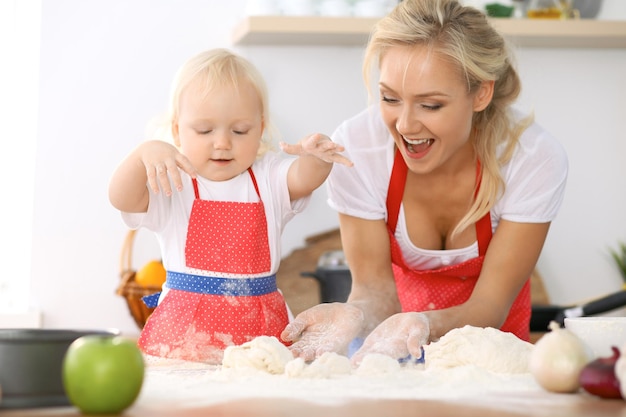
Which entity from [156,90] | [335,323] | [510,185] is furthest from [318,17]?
[335,323]

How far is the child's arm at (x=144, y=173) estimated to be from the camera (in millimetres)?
1588

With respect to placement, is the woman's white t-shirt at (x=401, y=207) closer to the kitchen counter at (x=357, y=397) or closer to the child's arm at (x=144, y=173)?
the child's arm at (x=144, y=173)

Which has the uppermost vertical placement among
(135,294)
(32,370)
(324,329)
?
(32,370)

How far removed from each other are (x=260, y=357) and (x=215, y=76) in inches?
30.2

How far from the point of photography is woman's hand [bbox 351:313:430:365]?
4.66ft

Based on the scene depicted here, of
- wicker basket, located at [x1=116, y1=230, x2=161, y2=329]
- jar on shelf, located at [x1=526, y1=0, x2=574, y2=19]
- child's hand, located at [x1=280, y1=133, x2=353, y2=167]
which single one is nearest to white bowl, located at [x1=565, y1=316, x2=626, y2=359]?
child's hand, located at [x1=280, y1=133, x2=353, y2=167]

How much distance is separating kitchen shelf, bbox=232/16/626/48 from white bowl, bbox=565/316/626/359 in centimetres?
192

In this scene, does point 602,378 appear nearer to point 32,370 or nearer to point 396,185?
point 32,370

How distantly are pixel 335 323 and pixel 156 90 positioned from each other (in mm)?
1832

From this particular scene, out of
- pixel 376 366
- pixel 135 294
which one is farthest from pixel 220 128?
pixel 135 294

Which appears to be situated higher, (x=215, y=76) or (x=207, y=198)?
(x=215, y=76)

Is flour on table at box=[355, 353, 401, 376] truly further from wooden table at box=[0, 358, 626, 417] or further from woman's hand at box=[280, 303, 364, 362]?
woman's hand at box=[280, 303, 364, 362]

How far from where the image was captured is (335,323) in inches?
62.1

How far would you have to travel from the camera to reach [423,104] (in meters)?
1.76
